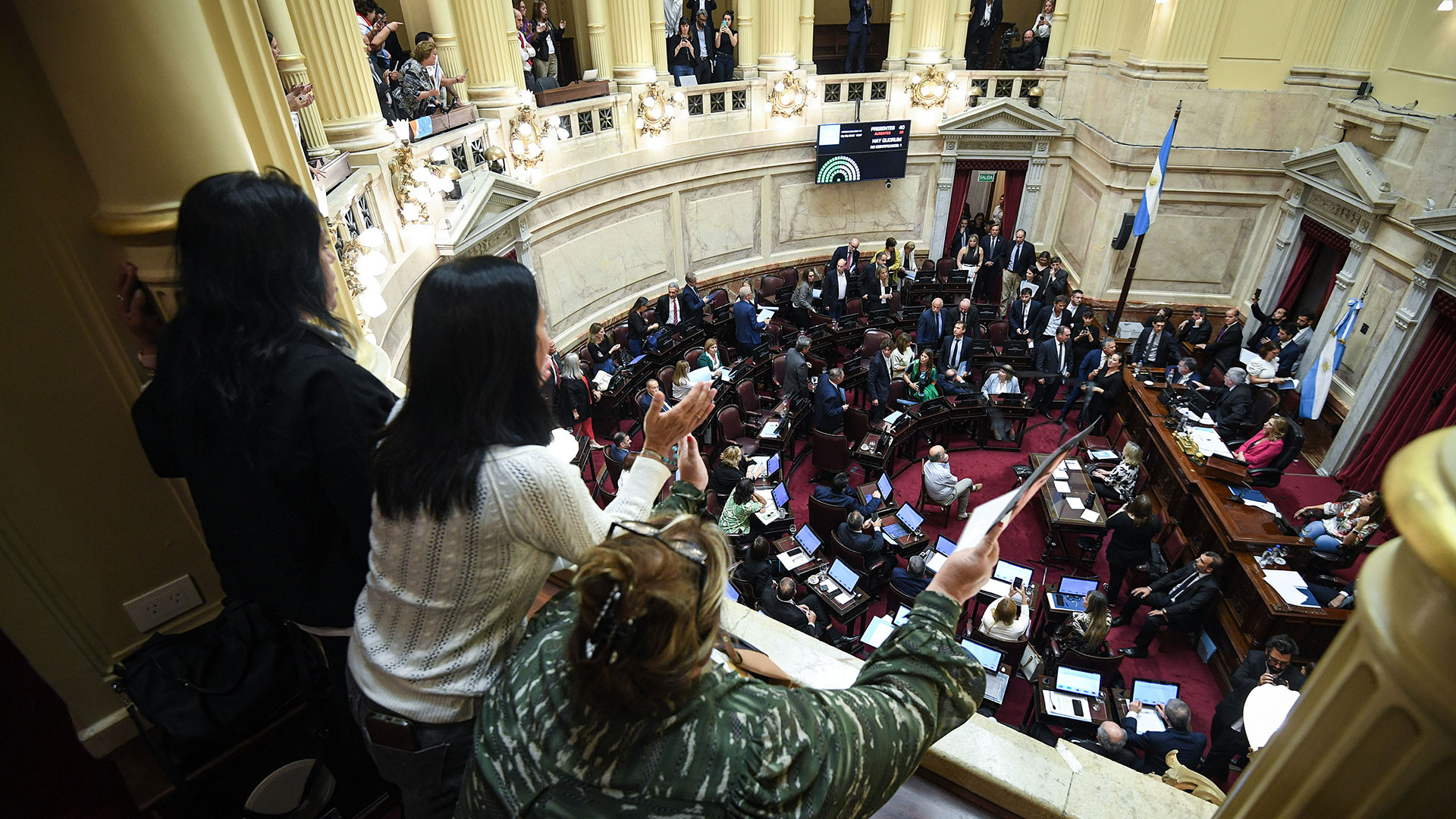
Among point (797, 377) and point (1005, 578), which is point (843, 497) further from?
point (797, 377)

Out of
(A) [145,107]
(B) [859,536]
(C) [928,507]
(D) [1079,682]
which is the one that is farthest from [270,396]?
(C) [928,507]

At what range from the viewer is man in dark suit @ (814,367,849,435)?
894 centimetres

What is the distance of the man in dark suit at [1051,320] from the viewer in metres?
11.3

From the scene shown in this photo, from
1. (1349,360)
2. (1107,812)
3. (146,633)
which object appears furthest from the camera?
(1349,360)

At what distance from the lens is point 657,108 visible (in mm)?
12117

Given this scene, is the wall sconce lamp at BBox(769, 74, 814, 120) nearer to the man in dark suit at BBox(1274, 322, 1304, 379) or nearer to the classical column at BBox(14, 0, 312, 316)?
the man in dark suit at BBox(1274, 322, 1304, 379)

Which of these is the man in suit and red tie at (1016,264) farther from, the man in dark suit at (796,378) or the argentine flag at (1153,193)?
the man in dark suit at (796,378)

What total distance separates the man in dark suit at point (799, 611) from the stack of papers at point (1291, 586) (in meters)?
3.97

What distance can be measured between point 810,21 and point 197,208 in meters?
14.5

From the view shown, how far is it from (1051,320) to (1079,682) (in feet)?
24.0

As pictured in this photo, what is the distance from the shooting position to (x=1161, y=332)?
10.7 meters

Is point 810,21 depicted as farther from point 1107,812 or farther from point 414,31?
point 1107,812

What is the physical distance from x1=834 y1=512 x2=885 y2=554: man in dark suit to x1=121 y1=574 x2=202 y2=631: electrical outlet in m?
5.45

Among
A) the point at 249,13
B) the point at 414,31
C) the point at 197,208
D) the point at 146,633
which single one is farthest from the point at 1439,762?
the point at 414,31
